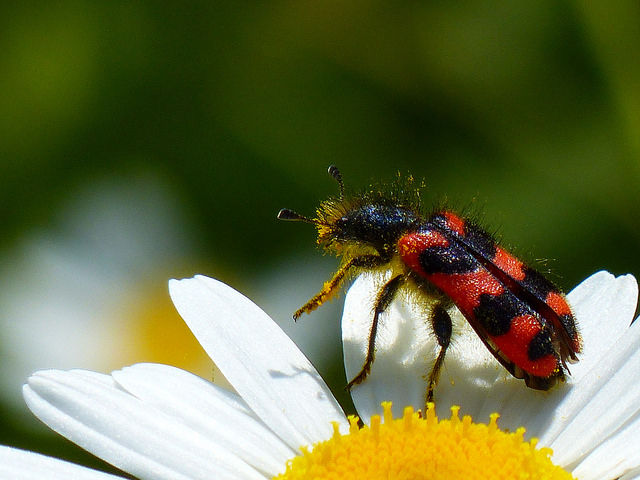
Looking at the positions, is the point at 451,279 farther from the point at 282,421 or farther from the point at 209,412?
the point at 209,412

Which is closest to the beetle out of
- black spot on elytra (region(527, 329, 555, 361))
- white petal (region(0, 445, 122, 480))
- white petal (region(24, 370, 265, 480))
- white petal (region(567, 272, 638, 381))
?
black spot on elytra (region(527, 329, 555, 361))

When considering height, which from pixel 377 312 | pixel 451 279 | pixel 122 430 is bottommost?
pixel 122 430

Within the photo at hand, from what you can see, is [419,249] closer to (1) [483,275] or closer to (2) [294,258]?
(1) [483,275]

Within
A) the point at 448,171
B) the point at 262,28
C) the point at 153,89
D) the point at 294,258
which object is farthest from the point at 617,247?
the point at 153,89

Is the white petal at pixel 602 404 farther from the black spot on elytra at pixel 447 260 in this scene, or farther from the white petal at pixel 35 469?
the white petal at pixel 35 469

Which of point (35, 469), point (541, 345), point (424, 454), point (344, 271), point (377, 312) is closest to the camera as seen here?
point (35, 469)

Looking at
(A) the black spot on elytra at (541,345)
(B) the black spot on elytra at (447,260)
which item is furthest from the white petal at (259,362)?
(A) the black spot on elytra at (541,345)

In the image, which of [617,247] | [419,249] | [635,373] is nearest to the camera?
[635,373]

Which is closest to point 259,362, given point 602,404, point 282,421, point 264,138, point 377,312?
point 282,421
